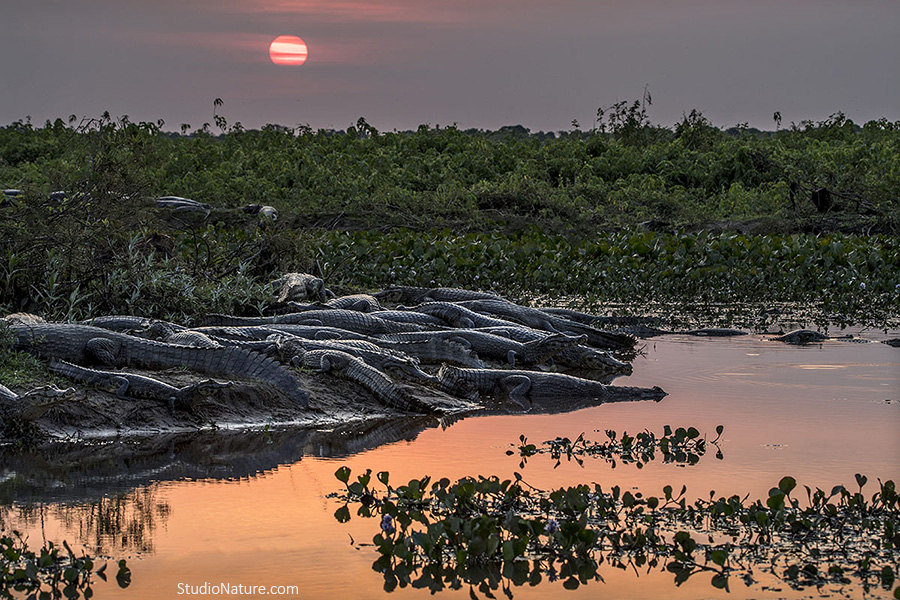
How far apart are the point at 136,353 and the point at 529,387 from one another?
2.62 m

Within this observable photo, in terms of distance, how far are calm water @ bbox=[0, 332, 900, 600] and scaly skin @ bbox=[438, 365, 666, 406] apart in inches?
11.4

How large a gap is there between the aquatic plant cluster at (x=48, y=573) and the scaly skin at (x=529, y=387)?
3.88 m

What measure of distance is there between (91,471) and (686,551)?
2882mm

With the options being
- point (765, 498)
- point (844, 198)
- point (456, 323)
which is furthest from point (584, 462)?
point (844, 198)

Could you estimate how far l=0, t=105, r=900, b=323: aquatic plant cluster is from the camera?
9188 mm

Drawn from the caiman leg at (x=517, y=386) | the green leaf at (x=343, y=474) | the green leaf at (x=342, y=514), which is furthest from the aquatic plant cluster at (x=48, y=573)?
the caiman leg at (x=517, y=386)

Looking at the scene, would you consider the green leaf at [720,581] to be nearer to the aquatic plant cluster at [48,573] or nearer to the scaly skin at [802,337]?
the aquatic plant cluster at [48,573]

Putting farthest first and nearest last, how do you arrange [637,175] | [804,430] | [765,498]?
[637,175] → [804,430] → [765,498]

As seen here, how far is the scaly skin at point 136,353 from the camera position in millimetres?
6891

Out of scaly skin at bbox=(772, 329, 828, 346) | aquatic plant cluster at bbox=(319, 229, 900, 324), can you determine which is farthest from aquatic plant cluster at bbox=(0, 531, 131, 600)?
aquatic plant cluster at bbox=(319, 229, 900, 324)

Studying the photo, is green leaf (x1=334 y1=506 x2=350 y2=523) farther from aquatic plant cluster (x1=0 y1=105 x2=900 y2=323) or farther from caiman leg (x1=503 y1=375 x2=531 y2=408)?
aquatic plant cluster (x1=0 y1=105 x2=900 y2=323)

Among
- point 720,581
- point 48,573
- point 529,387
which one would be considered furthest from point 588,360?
point 48,573

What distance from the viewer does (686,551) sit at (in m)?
3.84

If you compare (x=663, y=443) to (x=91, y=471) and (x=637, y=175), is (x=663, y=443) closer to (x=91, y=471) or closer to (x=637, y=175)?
(x=91, y=471)
